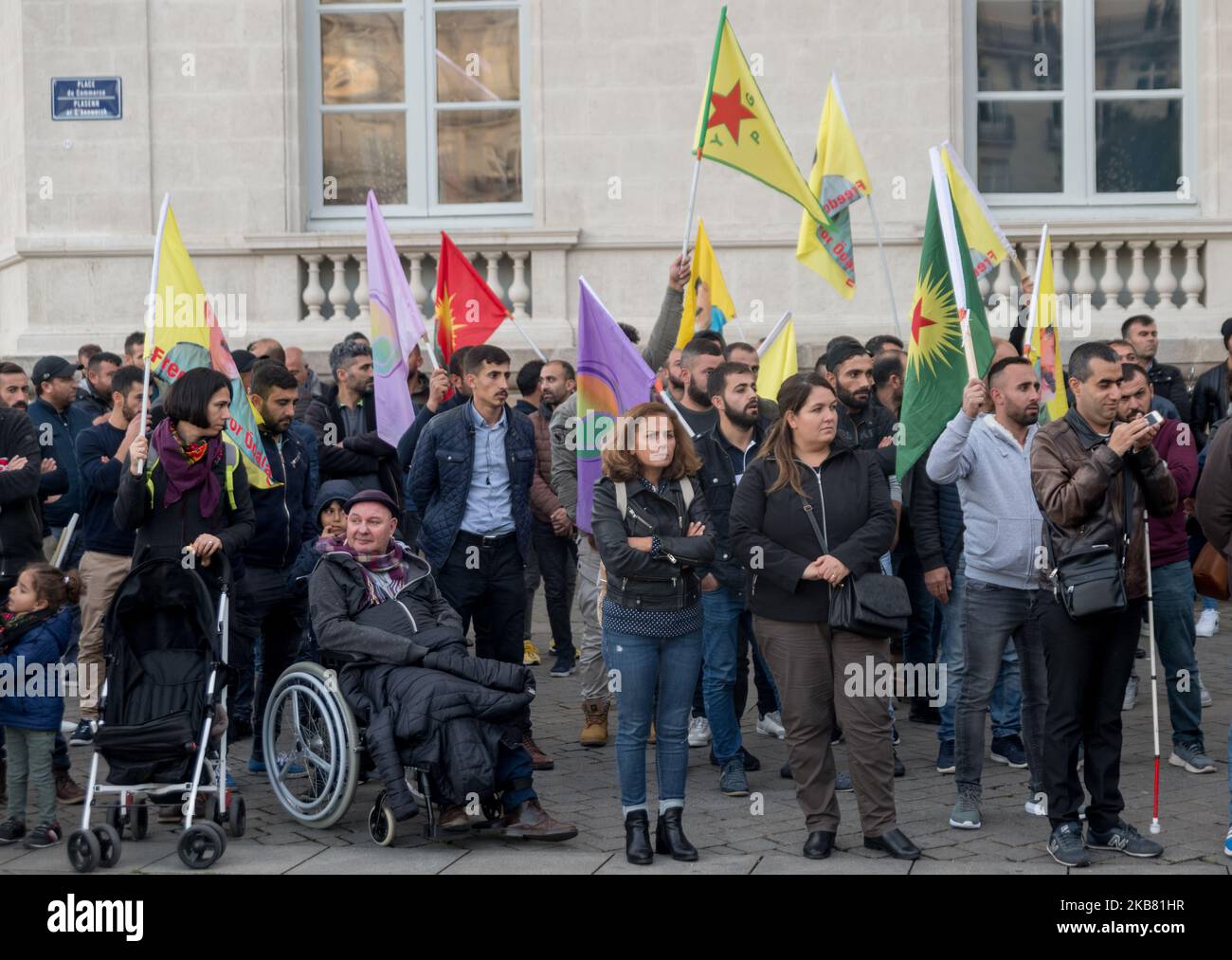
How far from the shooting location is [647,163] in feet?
44.3

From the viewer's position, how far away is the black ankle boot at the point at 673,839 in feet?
22.3

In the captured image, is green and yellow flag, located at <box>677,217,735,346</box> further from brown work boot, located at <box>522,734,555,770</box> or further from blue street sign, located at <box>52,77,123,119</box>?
blue street sign, located at <box>52,77,123,119</box>

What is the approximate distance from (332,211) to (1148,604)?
8784 millimetres

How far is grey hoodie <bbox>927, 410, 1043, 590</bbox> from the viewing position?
7.27 metres

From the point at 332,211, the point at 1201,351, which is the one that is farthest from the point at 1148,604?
the point at 332,211

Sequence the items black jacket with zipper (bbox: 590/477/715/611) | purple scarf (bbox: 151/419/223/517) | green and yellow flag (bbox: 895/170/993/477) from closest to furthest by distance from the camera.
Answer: black jacket with zipper (bbox: 590/477/715/611)
green and yellow flag (bbox: 895/170/993/477)
purple scarf (bbox: 151/419/223/517)

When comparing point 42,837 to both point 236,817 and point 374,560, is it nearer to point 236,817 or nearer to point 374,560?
point 236,817

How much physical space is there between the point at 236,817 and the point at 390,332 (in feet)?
10.2

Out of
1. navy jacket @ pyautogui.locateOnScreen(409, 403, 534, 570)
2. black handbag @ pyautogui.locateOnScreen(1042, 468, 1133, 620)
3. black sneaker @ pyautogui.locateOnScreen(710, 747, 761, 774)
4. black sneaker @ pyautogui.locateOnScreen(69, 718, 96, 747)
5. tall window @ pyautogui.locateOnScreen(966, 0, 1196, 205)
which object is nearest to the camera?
black handbag @ pyautogui.locateOnScreen(1042, 468, 1133, 620)

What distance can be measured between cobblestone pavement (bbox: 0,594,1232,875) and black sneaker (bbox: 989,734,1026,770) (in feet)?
0.22

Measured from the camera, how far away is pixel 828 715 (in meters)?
7.00

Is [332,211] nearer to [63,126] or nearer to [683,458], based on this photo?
[63,126]

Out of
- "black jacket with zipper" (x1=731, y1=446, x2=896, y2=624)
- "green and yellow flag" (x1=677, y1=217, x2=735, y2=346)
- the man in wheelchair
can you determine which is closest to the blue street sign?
"green and yellow flag" (x1=677, y1=217, x2=735, y2=346)

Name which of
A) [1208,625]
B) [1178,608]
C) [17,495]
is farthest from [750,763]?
[1208,625]
